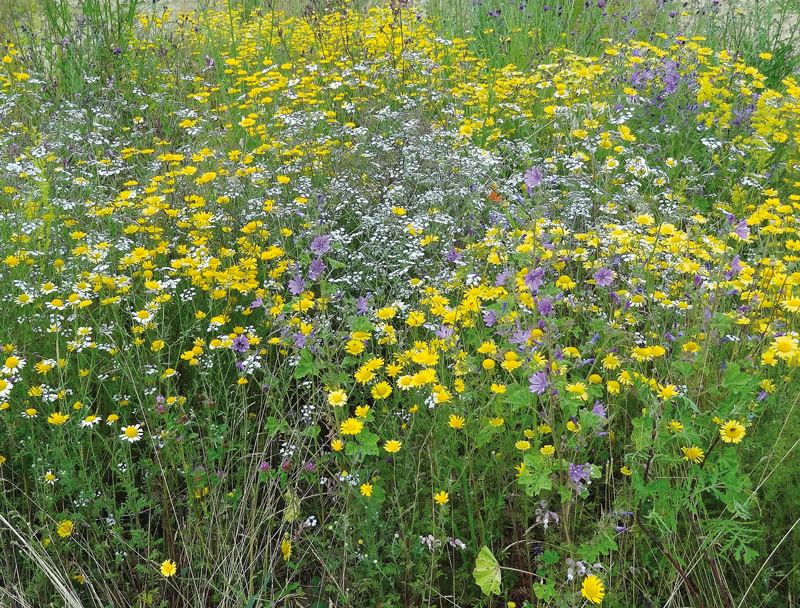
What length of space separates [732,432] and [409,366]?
0.92 meters

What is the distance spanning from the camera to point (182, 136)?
3.92 m

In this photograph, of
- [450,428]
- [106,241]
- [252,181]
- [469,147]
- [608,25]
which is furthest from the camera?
[608,25]

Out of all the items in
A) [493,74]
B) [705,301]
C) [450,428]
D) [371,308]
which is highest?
[493,74]

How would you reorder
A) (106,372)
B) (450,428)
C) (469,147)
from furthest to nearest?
(469,147)
(106,372)
(450,428)

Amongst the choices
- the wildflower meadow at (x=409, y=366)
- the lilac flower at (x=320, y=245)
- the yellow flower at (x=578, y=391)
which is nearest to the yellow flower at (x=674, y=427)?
the wildflower meadow at (x=409, y=366)

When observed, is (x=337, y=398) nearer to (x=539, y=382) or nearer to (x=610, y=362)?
(x=539, y=382)

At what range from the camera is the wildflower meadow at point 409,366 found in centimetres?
161

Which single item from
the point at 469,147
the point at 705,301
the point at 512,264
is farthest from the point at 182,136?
the point at 705,301

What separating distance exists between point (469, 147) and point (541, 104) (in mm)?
1196

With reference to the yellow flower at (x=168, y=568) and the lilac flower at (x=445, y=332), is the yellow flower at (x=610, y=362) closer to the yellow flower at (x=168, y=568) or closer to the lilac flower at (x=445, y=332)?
the lilac flower at (x=445, y=332)

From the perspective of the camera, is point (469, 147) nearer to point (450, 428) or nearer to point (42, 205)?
point (450, 428)

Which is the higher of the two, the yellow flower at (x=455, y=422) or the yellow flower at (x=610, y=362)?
the yellow flower at (x=610, y=362)

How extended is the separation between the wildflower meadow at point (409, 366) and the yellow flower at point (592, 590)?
0.01 meters

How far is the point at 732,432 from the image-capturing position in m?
1.52
